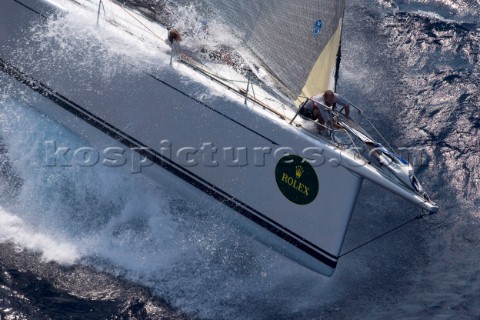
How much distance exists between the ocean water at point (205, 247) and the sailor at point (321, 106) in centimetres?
198

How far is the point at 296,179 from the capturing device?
8883 millimetres

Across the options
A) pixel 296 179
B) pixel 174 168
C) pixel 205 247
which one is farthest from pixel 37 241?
pixel 296 179

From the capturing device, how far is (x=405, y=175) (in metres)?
8.41

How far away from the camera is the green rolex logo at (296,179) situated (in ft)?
28.8

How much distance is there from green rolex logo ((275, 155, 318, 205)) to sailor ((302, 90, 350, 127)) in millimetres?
677

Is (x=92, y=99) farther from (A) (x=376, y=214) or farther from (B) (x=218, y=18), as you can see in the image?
(A) (x=376, y=214)

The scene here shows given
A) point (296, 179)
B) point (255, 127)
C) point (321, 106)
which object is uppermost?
point (321, 106)

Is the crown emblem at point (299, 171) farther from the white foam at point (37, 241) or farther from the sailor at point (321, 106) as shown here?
the white foam at point (37, 241)

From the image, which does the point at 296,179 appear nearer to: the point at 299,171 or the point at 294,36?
the point at 299,171

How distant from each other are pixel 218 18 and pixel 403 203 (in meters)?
4.20

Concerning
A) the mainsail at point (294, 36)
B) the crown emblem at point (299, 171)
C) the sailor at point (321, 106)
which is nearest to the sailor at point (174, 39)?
the mainsail at point (294, 36)

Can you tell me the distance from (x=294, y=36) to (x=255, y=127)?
1.37 m

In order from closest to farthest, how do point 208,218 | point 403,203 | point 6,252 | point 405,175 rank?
point 405,175 < point 6,252 < point 208,218 < point 403,203

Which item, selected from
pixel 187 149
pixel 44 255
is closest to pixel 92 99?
pixel 187 149
